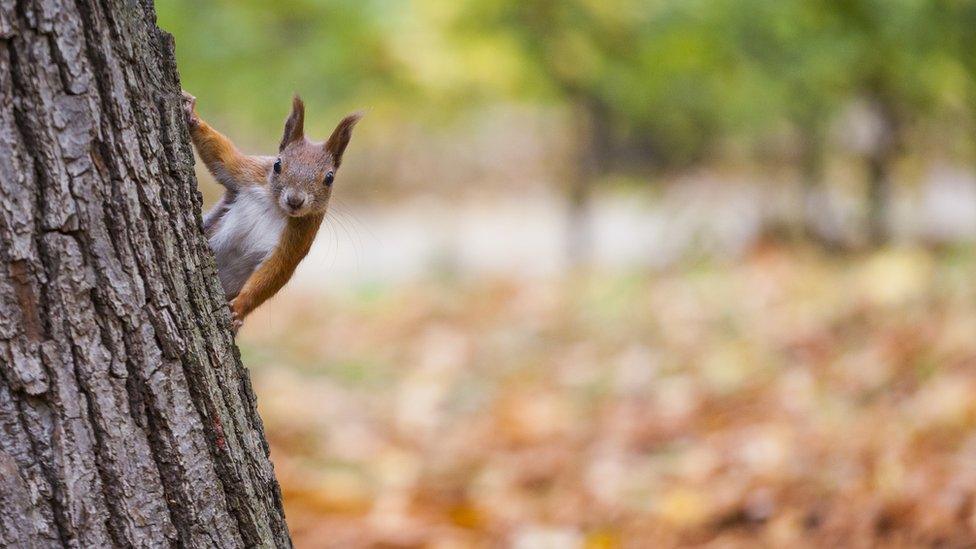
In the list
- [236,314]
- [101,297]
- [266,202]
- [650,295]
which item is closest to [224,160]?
[266,202]

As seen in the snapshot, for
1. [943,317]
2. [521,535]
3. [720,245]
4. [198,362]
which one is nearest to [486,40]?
[720,245]

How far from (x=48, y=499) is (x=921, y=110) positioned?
710cm

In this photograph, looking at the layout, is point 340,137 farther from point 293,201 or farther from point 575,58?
point 575,58

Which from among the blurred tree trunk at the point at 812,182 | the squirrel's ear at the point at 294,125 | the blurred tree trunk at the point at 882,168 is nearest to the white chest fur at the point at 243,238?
the squirrel's ear at the point at 294,125

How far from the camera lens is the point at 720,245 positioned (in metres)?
8.51

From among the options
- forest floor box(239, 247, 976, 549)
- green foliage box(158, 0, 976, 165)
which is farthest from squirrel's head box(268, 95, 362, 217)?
green foliage box(158, 0, 976, 165)

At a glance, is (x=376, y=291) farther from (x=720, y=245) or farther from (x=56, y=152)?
(x=56, y=152)

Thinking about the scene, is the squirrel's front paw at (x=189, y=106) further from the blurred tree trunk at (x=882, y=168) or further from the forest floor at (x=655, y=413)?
the blurred tree trunk at (x=882, y=168)

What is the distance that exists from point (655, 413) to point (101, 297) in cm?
378

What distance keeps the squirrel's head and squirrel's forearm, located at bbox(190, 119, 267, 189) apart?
5 cm

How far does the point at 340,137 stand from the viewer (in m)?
2.25

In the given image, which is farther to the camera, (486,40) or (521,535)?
(486,40)

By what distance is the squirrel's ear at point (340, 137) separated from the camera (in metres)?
2.18

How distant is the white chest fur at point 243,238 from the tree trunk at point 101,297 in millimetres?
521
